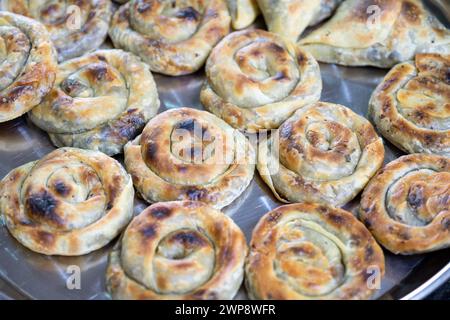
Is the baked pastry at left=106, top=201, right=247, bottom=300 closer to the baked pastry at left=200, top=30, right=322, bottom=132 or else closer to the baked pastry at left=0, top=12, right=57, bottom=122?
the baked pastry at left=200, top=30, right=322, bottom=132

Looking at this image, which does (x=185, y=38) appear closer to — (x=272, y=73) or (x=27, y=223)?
(x=272, y=73)

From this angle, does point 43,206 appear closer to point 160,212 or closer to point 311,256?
point 160,212

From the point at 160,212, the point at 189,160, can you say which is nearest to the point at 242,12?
the point at 189,160

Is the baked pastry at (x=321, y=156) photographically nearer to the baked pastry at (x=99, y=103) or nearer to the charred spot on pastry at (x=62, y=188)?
the baked pastry at (x=99, y=103)

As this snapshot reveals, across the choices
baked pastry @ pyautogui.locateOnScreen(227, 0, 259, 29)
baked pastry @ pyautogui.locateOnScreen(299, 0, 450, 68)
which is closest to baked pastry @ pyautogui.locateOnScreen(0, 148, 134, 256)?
baked pastry @ pyautogui.locateOnScreen(227, 0, 259, 29)

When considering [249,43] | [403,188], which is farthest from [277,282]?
[249,43]

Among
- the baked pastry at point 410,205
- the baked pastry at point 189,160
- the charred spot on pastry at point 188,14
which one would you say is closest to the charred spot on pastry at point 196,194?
the baked pastry at point 189,160
